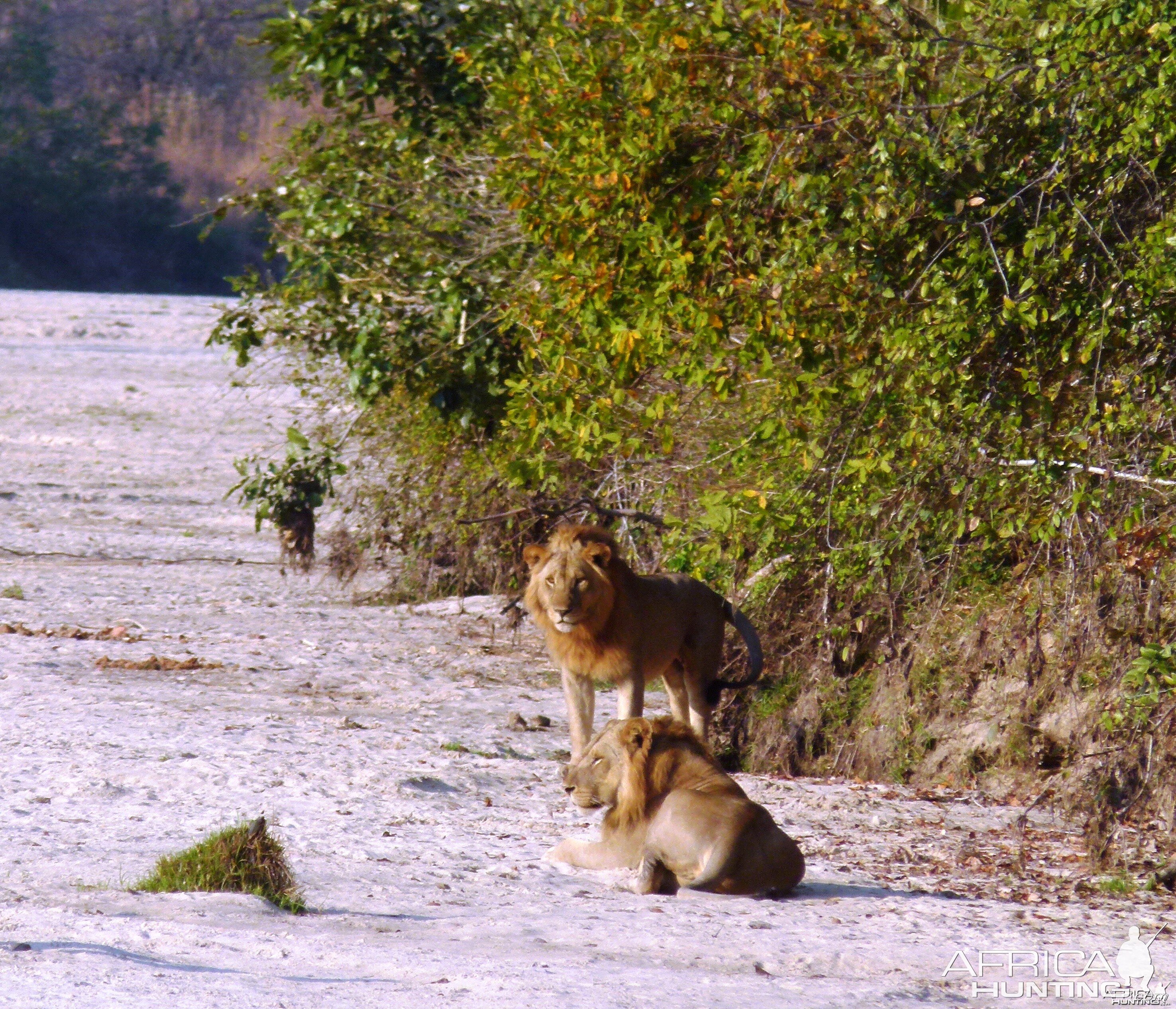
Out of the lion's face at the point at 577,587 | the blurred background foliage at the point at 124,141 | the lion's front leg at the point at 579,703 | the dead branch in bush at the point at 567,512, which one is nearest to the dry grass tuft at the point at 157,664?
the dead branch in bush at the point at 567,512

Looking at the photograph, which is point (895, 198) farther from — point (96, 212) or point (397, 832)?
point (96, 212)

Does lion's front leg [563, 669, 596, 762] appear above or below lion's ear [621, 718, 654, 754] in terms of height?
below

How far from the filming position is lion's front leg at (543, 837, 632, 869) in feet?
18.2

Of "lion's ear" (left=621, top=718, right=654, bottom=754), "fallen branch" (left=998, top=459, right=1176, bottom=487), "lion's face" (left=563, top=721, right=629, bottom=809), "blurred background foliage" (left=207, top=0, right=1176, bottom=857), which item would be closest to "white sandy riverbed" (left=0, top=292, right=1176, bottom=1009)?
"lion's face" (left=563, top=721, right=629, bottom=809)

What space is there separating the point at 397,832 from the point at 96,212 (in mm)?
42238

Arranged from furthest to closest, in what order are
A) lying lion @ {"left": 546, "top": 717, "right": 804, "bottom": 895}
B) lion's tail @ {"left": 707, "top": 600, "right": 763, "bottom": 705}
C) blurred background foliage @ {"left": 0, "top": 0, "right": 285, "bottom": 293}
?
blurred background foliage @ {"left": 0, "top": 0, "right": 285, "bottom": 293}
lion's tail @ {"left": 707, "top": 600, "right": 763, "bottom": 705}
lying lion @ {"left": 546, "top": 717, "right": 804, "bottom": 895}

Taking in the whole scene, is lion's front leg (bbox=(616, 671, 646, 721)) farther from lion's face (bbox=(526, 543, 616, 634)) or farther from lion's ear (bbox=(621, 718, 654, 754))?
lion's ear (bbox=(621, 718, 654, 754))

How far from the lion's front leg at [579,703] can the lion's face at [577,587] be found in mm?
289

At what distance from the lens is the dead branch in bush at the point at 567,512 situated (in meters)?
8.92

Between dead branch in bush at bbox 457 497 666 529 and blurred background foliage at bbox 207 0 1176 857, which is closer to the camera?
blurred background foliage at bbox 207 0 1176 857

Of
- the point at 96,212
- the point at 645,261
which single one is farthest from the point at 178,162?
the point at 645,261

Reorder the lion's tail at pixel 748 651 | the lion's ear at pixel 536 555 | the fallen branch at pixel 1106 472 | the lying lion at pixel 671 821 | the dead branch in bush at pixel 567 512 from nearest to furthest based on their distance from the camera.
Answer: the lying lion at pixel 671 821, the fallen branch at pixel 1106 472, the lion's ear at pixel 536 555, the lion's tail at pixel 748 651, the dead branch in bush at pixel 567 512

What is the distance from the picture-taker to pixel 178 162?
160ft

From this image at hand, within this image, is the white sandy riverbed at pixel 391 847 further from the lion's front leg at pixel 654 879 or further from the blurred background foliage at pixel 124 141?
the blurred background foliage at pixel 124 141
